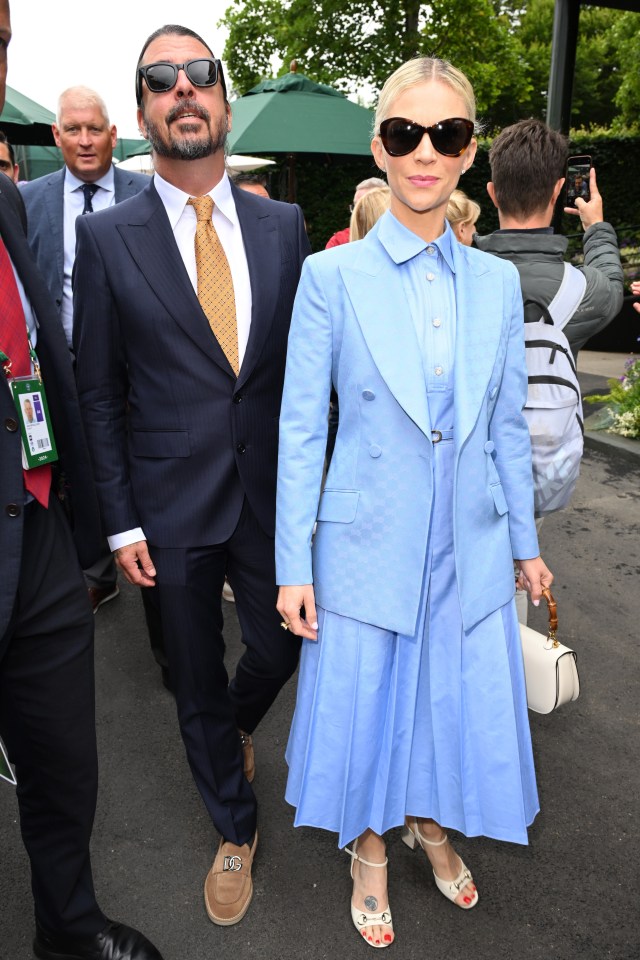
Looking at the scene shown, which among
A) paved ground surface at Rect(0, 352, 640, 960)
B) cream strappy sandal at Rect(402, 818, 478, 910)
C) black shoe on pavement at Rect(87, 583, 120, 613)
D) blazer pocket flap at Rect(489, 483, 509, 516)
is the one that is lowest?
black shoe on pavement at Rect(87, 583, 120, 613)

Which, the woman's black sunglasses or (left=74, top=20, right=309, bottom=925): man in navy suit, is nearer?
the woman's black sunglasses

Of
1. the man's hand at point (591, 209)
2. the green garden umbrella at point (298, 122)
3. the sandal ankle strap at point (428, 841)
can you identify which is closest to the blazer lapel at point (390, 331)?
the sandal ankle strap at point (428, 841)

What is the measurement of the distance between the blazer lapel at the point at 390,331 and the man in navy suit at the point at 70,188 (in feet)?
7.54

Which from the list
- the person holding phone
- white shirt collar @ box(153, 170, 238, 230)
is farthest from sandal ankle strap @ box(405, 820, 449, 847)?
white shirt collar @ box(153, 170, 238, 230)

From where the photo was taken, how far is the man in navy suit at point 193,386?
2227 mm

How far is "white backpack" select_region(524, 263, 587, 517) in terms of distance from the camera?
8.25ft

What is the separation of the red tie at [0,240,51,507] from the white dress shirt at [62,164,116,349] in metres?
2.09

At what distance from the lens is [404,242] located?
1998 mm

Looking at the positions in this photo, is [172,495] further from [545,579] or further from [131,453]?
[545,579]

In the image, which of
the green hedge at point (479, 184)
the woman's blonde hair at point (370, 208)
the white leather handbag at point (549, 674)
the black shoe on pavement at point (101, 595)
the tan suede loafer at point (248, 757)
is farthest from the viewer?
the green hedge at point (479, 184)

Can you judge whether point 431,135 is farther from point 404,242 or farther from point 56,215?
point 56,215

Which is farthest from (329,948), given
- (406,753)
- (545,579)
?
(545,579)

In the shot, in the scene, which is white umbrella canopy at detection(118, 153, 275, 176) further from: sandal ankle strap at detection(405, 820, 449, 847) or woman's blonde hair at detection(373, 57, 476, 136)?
sandal ankle strap at detection(405, 820, 449, 847)

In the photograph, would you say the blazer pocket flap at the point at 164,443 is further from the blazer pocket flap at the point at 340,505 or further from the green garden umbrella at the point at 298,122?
the green garden umbrella at the point at 298,122
